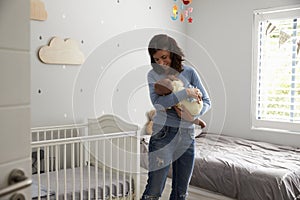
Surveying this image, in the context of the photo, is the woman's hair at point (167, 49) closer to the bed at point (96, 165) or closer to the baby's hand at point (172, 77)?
the baby's hand at point (172, 77)

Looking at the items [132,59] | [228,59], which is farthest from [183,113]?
[228,59]

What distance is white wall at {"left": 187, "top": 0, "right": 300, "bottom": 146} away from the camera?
11.0 feet

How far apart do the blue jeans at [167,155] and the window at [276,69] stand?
5.60ft

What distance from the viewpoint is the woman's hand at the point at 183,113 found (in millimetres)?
1727

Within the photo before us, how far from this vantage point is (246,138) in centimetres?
338

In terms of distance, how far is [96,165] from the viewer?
7.12 ft

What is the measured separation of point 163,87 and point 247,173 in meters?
0.96

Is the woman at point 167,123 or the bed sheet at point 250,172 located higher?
the woman at point 167,123

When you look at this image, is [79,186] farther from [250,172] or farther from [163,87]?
[250,172]

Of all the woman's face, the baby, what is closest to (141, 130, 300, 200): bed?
the baby

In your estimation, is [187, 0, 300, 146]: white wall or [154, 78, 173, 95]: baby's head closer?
[154, 78, 173, 95]: baby's head

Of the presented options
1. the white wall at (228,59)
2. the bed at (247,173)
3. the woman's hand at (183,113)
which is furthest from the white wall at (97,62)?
the woman's hand at (183,113)

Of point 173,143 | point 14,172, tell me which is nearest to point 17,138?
point 14,172

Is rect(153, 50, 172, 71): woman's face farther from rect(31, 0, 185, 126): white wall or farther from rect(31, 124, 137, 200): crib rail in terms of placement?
rect(31, 0, 185, 126): white wall
